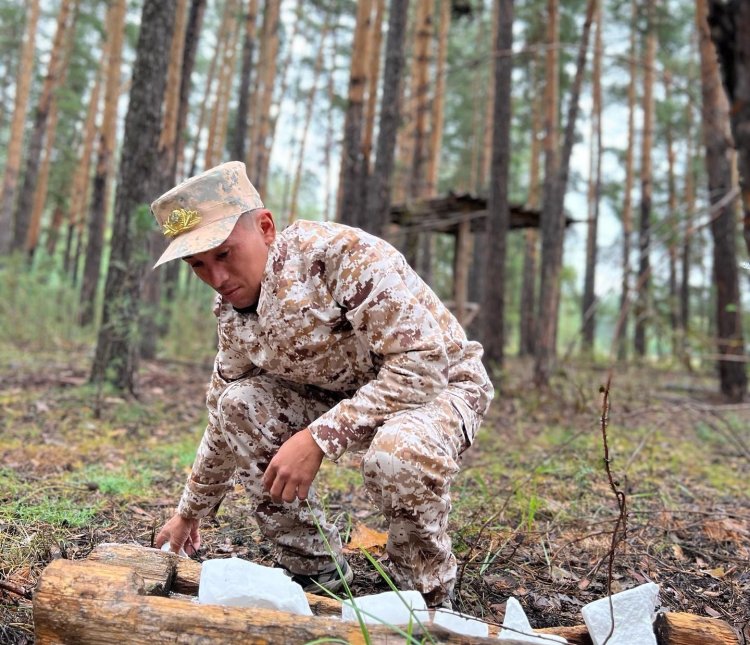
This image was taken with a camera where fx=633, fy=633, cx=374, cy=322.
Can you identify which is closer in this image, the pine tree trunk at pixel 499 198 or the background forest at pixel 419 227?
the background forest at pixel 419 227

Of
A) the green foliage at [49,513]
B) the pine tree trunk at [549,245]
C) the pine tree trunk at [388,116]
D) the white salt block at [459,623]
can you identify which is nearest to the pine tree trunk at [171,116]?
the pine tree trunk at [388,116]

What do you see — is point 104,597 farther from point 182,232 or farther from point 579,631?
point 579,631

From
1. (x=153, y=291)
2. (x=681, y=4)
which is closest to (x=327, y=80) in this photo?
(x=681, y=4)

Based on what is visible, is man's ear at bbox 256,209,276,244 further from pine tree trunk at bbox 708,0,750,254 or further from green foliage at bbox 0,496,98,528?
green foliage at bbox 0,496,98,528

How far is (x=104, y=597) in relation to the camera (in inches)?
56.6

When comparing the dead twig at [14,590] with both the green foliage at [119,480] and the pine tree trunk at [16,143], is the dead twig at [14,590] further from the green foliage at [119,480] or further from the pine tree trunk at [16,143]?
the pine tree trunk at [16,143]

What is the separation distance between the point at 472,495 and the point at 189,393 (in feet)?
13.8

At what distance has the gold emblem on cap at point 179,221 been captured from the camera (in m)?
1.86

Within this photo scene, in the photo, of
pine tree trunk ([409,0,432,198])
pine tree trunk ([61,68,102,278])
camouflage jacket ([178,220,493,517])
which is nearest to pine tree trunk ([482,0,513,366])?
pine tree trunk ([409,0,432,198])

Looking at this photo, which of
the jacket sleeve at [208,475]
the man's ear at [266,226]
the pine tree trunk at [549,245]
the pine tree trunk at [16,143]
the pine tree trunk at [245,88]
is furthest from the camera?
the pine tree trunk at [16,143]

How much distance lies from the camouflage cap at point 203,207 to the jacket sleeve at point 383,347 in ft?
1.19

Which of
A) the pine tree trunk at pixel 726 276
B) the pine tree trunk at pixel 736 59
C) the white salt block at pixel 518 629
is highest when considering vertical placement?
the pine tree trunk at pixel 726 276

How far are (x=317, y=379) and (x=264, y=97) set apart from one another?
12552mm

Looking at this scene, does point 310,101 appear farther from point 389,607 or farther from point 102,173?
point 389,607
